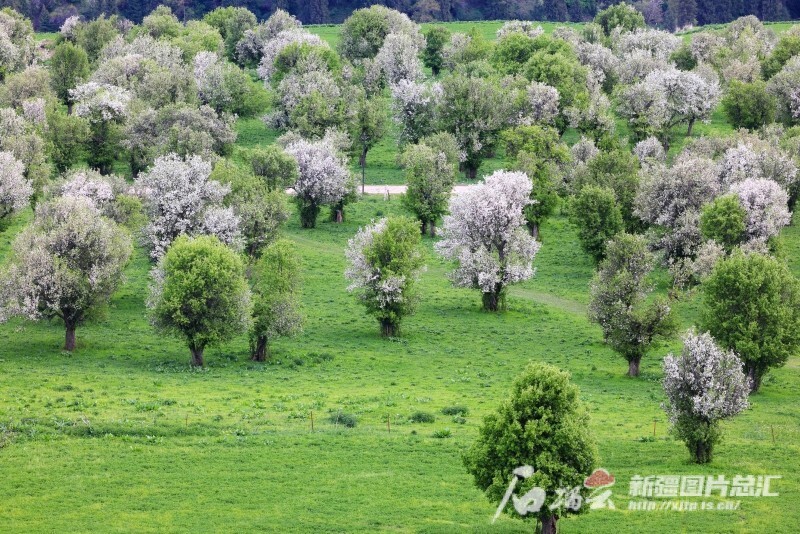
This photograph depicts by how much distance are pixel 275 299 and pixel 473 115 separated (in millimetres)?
51855

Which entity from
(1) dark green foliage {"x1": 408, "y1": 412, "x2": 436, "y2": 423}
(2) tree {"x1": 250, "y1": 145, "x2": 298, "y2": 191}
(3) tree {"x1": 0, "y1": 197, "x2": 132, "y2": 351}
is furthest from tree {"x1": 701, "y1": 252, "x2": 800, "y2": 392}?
(2) tree {"x1": 250, "y1": 145, "x2": 298, "y2": 191}

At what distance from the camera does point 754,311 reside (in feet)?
281

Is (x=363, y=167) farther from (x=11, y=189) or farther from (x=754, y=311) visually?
(x=754, y=311)

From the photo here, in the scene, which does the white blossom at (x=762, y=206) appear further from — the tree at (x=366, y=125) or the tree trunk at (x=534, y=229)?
the tree at (x=366, y=125)

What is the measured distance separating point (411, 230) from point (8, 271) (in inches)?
1142

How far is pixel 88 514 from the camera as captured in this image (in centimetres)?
6194

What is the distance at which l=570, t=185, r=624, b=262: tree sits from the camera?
366 feet

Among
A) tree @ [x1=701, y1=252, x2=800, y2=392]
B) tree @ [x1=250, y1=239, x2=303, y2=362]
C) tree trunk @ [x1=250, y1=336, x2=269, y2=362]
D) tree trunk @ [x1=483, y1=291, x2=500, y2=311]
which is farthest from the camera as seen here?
tree trunk @ [x1=483, y1=291, x2=500, y2=311]

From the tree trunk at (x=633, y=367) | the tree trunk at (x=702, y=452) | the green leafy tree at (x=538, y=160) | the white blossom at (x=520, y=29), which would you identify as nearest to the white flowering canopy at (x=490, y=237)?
the green leafy tree at (x=538, y=160)

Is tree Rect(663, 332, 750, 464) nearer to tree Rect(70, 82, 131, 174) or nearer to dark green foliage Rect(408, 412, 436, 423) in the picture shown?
dark green foliage Rect(408, 412, 436, 423)

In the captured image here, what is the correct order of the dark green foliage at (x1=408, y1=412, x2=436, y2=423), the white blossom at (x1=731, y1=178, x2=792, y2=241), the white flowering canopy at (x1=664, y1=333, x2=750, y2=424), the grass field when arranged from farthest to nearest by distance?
1. the white blossom at (x1=731, y1=178, x2=792, y2=241)
2. the dark green foliage at (x1=408, y1=412, x2=436, y2=423)
3. the white flowering canopy at (x1=664, y1=333, x2=750, y2=424)
4. the grass field

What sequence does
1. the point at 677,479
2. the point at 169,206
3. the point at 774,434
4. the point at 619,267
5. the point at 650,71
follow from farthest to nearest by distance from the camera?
the point at 650,71 → the point at 169,206 → the point at 619,267 → the point at 774,434 → the point at 677,479

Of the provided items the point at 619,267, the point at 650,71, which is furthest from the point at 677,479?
the point at 650,71

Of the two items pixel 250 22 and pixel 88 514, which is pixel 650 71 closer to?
pixel 250 22
